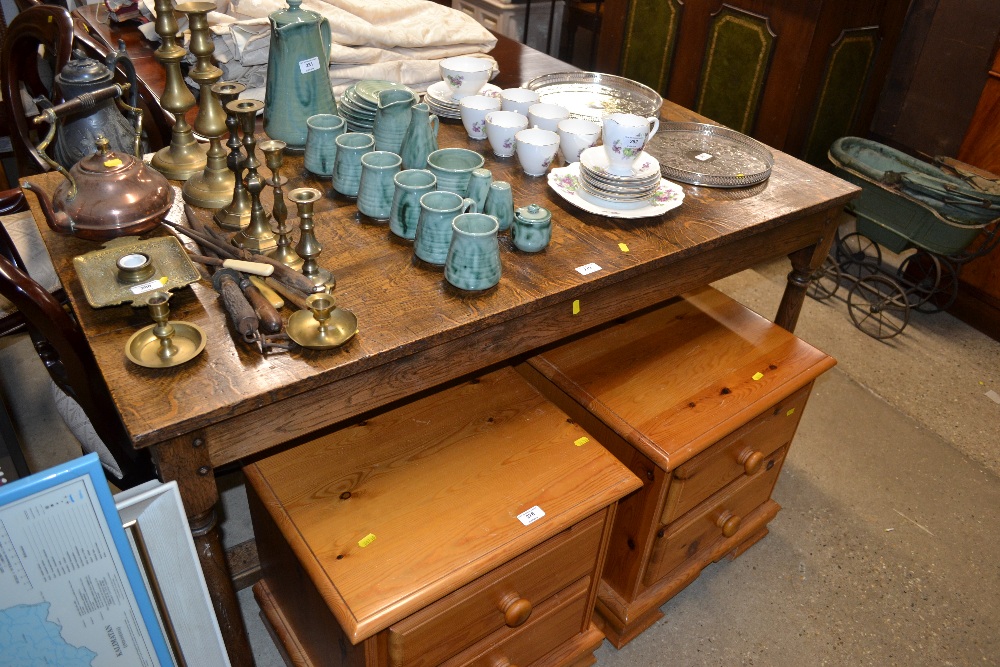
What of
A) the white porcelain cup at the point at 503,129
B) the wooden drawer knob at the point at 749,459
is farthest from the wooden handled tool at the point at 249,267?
the wooden drawer knob at the point at 749,459

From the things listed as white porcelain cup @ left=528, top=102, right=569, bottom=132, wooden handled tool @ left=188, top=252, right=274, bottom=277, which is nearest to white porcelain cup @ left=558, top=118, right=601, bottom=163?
white porcelain cup @ left=528, top=102, right=569, bottom=132

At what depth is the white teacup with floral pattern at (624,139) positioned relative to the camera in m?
1.41

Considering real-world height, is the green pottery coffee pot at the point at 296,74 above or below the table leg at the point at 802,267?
above

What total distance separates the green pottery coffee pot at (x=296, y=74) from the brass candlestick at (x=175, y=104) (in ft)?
0.49

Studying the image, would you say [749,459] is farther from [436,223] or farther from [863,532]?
[436,223]

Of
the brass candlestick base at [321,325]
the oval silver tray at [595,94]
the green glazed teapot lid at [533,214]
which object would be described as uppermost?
the green glazed teapot lid at [533,214]

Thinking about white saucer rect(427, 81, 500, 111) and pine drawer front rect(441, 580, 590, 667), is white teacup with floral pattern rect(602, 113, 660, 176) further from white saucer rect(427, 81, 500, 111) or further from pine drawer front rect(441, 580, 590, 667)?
pine drawer front rect(441, 580, 590, 667)

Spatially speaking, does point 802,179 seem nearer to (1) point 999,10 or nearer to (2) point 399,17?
(2) point 399,17

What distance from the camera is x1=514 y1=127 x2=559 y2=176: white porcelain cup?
153 centimetres

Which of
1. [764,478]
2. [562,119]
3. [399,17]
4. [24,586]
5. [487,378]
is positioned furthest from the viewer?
[399,17]

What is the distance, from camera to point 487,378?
4.98 ft

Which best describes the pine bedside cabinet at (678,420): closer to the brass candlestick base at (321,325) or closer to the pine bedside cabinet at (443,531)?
the pine bedside cabinet at (443,531)

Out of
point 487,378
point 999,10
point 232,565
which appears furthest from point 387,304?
point 999,10

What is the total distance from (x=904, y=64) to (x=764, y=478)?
8.16ft
